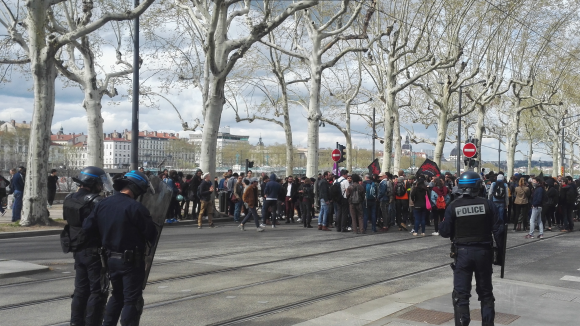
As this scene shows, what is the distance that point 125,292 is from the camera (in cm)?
511

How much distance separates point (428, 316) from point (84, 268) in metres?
3.67

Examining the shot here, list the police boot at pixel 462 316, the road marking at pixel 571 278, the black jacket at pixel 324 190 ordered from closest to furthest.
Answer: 1. the police boot at pixel 462 316
2. the road marking at pixel 571 278
3. the black jacket at pixel 324 190

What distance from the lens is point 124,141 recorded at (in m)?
169

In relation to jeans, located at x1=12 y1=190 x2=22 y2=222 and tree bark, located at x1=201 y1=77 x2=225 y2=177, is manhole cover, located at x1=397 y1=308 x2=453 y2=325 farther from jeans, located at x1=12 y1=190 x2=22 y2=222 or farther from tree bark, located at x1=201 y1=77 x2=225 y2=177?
tree bark, located at x1=201 y1=77 x2=225 y2=177

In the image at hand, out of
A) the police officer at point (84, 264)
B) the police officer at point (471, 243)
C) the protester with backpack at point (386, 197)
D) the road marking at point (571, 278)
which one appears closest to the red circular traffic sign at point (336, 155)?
the protester with backpack at point (386, 197)

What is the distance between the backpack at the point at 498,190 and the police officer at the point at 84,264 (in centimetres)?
1268

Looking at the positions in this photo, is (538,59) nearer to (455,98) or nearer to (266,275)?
(455,98)

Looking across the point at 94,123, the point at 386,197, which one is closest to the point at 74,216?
the point at 386,197

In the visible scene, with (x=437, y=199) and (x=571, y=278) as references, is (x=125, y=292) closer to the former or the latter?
(x=571, y=278)

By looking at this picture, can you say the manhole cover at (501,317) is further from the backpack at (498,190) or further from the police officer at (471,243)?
the backpack at (498,190)

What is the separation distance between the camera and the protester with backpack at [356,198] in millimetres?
16261

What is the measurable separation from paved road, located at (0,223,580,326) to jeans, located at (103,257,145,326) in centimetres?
151

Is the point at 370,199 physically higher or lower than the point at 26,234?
higher

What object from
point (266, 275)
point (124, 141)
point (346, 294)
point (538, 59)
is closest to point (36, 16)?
point (266, 275)
